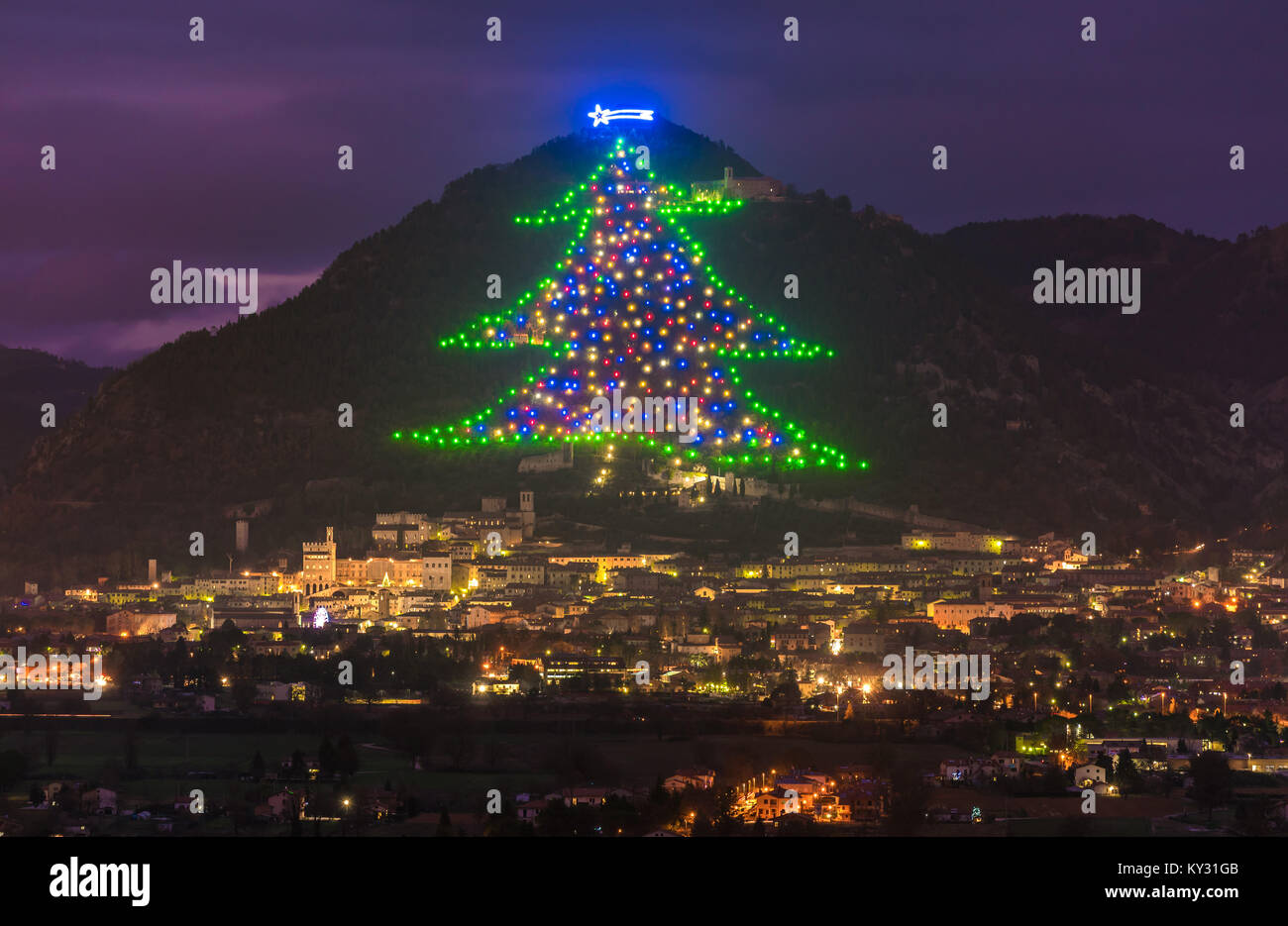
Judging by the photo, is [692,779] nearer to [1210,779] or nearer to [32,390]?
[1210,779]

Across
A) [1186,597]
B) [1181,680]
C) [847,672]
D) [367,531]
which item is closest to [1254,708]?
[1181,680]

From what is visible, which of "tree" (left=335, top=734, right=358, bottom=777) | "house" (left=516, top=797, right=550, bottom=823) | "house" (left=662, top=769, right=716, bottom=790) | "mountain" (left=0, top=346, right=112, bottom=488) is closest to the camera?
"house" (left=516, top=797, right=550, bottom=823)

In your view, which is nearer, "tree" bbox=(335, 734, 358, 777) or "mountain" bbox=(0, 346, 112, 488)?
"tree" bbox=(335, 734, 358, 777)
